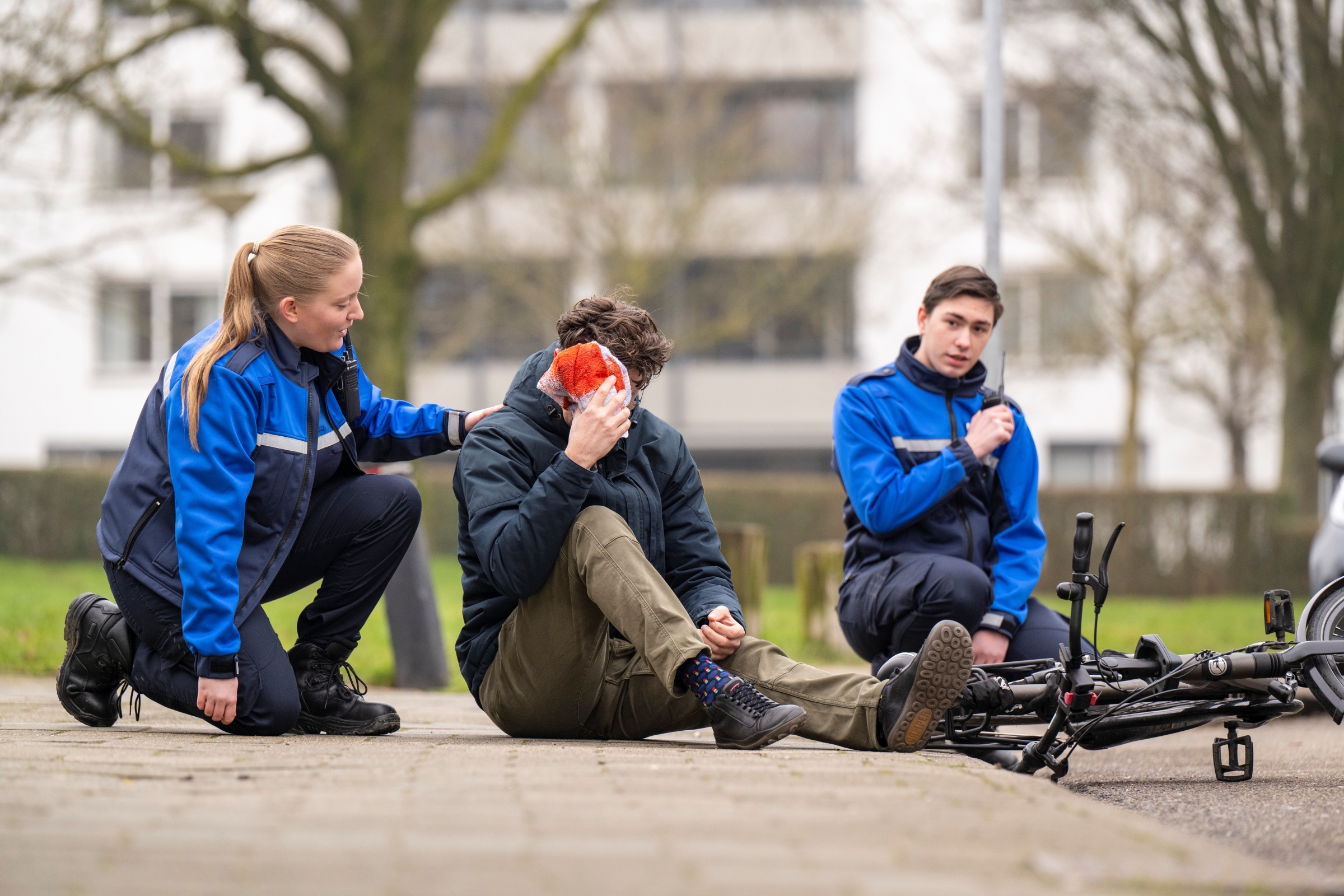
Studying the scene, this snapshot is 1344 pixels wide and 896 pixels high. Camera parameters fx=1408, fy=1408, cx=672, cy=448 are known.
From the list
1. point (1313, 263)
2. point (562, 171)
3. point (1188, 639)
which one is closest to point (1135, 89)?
point (1313, 263)

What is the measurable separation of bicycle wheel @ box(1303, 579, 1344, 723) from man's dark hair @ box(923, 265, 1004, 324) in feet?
4.52

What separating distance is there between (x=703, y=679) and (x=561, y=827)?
1106 mm

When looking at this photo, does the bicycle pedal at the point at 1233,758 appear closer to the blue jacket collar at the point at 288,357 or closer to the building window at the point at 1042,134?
the blue jacket collar at the point at 288,357

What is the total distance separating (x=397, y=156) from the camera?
490 inches

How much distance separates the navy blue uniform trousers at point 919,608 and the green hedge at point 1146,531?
33.4 ft

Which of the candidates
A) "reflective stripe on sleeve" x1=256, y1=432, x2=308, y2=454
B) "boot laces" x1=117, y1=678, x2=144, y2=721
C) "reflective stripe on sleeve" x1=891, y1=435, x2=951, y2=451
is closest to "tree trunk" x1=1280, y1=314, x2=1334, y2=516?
"reflective stripe on sleeve" x1=891, y1=435, x2=951, y2=451

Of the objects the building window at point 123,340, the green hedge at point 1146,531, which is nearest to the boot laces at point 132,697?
the green hedge at point 1146,531

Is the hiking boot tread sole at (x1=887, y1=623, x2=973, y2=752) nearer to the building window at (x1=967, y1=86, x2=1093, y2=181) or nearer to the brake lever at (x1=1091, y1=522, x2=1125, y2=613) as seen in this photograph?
the brake lever at (x1=1091, y1=522, x2=1125, y2=613)

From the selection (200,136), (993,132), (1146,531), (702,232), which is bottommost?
(1146,531)

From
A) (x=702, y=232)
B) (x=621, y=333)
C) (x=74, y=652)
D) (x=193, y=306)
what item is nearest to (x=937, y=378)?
(x=621, y=333)

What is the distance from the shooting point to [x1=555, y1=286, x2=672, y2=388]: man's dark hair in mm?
3979

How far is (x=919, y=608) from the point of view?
4.41 meters

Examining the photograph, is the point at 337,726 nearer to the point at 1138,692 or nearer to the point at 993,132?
the point at 1138,692

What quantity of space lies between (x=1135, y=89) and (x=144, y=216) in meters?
15.3
